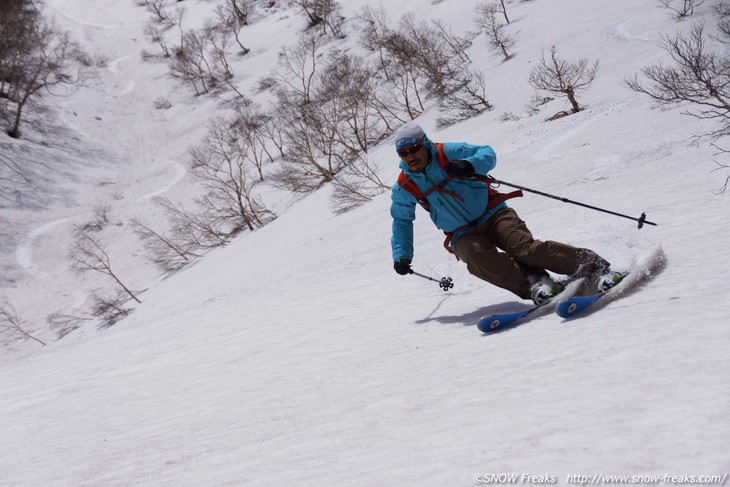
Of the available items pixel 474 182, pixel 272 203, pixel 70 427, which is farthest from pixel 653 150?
pixel 272 203

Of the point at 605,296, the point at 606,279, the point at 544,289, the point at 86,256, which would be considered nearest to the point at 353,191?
the point at 544,289

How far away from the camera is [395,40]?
36.9 m

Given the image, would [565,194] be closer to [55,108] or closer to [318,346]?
[318,346]

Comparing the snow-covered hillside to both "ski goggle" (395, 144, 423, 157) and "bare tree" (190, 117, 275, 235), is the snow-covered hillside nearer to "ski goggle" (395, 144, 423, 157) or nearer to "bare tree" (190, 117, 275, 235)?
"ski goggle" (395, 144, 423, 157)

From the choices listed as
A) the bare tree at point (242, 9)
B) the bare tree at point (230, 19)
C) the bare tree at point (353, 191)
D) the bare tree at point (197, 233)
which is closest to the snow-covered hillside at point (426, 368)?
the bare tree at point (353, 191)

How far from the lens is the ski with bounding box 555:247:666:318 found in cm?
364

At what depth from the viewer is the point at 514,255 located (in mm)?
4266

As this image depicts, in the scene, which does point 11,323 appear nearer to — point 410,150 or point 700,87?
point 410,150

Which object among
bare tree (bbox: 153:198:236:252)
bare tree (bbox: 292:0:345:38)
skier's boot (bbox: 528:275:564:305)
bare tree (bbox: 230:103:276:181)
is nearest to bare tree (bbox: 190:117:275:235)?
bare tree (bbox: 230:103:276:181)

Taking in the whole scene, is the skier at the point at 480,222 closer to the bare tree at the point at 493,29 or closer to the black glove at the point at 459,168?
the black glove at the point at 459,168

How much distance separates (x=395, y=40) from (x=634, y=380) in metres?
37.6

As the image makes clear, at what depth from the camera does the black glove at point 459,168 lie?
4.16 m

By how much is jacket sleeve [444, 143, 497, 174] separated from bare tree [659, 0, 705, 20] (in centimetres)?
2396

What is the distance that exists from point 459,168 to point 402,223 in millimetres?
1012
